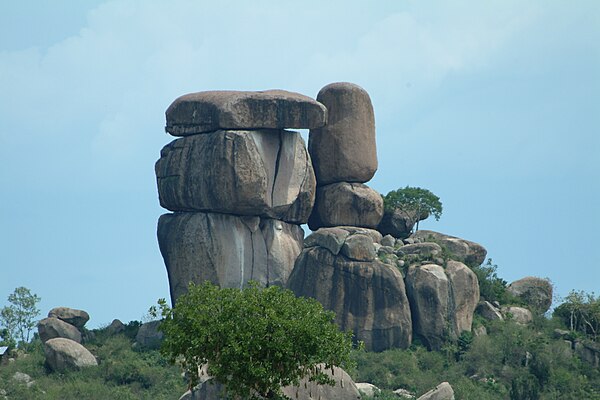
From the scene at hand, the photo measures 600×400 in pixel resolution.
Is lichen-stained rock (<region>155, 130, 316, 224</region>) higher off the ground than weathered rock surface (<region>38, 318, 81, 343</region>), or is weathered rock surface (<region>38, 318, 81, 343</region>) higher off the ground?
lichen-stained rock (<region>155, 130, 316, 224</region>)

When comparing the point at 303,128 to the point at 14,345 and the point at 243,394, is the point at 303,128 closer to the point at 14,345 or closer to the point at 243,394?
the point at 14,345

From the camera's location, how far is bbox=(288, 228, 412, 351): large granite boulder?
57.2m

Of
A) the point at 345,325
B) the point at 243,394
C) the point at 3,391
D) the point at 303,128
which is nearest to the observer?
the point at 243,394

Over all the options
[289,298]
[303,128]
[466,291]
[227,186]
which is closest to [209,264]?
[227,186]

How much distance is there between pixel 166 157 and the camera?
6169 centimetres

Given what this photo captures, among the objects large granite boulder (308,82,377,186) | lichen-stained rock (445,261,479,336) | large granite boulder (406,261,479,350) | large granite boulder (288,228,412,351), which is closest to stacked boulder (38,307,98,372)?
large granite boulder (288,228,412,351)

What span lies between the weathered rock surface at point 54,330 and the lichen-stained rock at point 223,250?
5.05 metres

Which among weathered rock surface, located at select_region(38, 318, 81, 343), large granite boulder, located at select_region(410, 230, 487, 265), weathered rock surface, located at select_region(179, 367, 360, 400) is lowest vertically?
weathered rock surface, located at select_region(179, 367, 360, 400)

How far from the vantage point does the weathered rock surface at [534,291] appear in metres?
63.9

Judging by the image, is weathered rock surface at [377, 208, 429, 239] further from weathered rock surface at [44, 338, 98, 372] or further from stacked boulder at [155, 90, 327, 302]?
weathered rock surface at [44, 338, 98, 372]

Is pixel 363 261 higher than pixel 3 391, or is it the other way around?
pixel 363 261

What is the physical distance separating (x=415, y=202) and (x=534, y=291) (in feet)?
25.0

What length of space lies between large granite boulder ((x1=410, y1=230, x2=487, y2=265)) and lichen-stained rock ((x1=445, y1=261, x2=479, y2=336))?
8.28 ft

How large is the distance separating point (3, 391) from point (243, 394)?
55.4ft
